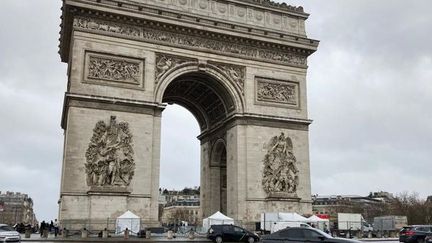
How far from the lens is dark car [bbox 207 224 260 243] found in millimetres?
27141

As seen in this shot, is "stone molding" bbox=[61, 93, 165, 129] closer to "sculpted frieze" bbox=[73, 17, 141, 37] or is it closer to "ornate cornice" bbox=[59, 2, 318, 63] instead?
"ornate cornice" bbox=[59, 2, 318, 63]

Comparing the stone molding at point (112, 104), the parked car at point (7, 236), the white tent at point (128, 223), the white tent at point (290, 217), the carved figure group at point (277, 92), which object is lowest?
the parked car at point (7, 236)

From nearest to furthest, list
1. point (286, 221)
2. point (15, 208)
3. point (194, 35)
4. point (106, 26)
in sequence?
1. point (286, 221)
2. point (106, 26)
3. point (194, 35)
4. point (15, 208)

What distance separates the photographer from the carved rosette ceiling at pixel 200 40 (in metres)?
32.4

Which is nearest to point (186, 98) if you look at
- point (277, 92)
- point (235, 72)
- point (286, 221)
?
point (235, 72)

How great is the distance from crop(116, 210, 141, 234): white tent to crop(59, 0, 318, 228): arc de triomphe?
1.19 m

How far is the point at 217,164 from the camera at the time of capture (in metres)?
40.8

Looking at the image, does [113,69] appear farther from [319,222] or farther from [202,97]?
[319,222]

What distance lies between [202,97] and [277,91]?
6316mm

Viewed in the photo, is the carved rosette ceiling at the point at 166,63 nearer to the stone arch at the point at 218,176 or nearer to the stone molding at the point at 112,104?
the stone molding at the point at 112,104

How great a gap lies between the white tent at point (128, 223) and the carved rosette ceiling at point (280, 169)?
388 inches

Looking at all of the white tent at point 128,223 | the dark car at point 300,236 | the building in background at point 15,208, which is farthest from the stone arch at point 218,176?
the building in background at point 15,208

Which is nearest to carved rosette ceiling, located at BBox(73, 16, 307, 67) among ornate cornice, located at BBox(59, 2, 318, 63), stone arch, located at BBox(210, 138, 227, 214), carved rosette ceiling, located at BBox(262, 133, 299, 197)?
ornate cornice, located at BBox(59, 2, 318, 63)

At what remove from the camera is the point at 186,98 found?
41.2 m
